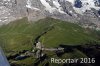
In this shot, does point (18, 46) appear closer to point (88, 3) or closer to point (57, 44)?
point (57, 44)

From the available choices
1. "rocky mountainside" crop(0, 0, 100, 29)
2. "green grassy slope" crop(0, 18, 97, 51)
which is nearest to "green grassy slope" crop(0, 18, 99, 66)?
"green grassy slope" crop(0, 18, 97, 51)

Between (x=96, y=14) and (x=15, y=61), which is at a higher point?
(x=15, y=61)

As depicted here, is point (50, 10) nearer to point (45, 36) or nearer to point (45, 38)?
point (45, 36)

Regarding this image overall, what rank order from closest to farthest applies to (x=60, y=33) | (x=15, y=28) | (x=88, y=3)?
(x=60, y=33) < (x=15, y=28) < (x=88, y=3)

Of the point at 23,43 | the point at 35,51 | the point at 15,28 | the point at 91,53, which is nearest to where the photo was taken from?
the point at 91,53

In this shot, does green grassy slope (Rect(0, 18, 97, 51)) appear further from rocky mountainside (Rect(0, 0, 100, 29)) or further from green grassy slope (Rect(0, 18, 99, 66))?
rocky mountainside (Rect(0, 0, 100, 29))

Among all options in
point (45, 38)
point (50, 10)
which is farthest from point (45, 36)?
point (50, 10)

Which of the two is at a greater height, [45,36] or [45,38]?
[45,38]

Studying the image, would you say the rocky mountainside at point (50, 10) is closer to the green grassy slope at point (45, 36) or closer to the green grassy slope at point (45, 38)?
the green grassy slope at point (45, 36)

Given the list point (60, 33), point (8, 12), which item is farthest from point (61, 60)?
point (8, 12)
